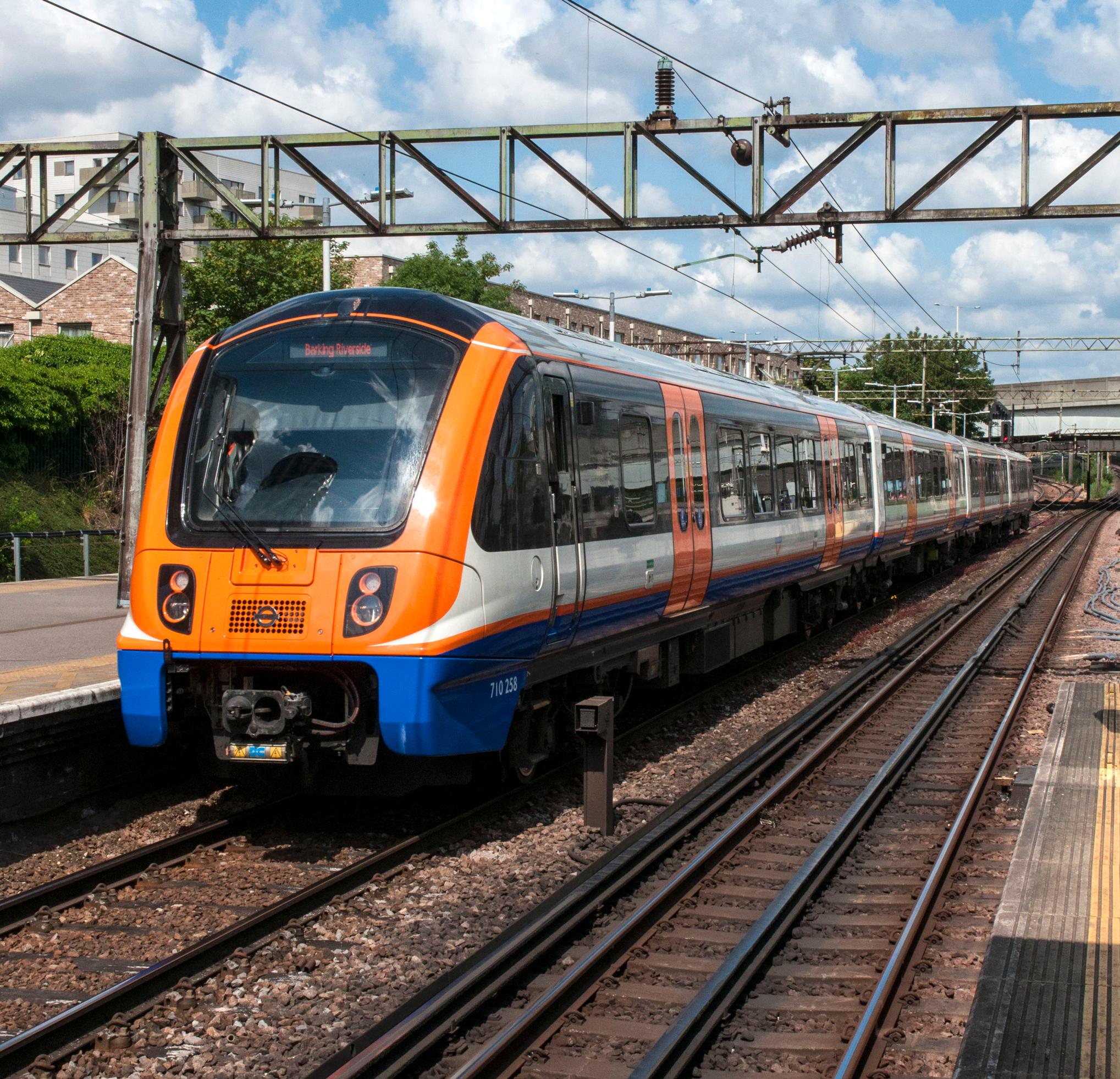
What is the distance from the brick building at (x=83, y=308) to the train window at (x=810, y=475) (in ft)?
94.9

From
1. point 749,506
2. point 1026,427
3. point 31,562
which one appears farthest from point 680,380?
point 1026,427

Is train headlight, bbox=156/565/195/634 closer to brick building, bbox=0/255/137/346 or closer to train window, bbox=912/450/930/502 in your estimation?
train window, bbox=912/450/930/502

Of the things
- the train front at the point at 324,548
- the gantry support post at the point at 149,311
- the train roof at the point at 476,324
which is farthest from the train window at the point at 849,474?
the train front at the point at 324,548

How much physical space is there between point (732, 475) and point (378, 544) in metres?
5.96

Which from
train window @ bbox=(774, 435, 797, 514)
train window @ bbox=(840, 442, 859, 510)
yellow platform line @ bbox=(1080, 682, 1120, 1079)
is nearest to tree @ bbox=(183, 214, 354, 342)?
train window @ bbox=(840, 442, 859, 510)

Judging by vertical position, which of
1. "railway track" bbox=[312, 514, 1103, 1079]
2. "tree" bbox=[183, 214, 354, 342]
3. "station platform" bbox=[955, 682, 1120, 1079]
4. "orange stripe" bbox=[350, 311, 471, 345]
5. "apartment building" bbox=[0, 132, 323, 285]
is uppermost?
"apartment building" bbox=[0, 132, 323, 285]

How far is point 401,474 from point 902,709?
7.08 metres

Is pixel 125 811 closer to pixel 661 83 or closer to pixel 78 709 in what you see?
pixel 78 709

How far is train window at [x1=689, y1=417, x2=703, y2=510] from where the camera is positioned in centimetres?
1134

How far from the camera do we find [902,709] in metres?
12.8

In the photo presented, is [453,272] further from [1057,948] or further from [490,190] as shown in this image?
[1057,948]

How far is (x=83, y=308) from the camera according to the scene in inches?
1631

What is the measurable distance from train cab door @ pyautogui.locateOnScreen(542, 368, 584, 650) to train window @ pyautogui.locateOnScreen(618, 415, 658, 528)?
1.03 m

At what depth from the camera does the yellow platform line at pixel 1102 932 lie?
459cm
